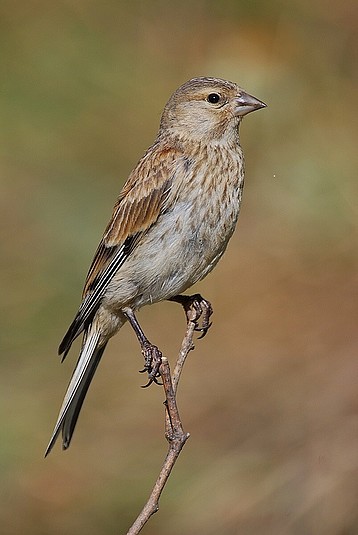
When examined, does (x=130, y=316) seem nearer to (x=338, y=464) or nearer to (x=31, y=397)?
(x=338, y=464)

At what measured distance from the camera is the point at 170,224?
3943mm

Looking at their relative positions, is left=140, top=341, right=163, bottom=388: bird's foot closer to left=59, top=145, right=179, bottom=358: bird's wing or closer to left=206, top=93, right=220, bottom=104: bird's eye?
left=59, top=145, right=179, bottom=358: bird's wing

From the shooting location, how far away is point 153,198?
403 centimetres

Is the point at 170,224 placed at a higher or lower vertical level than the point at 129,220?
lower

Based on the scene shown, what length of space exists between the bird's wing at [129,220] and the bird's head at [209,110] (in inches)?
4.6

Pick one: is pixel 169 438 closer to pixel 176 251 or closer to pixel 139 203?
pixel 176 251

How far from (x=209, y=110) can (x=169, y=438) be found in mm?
1507

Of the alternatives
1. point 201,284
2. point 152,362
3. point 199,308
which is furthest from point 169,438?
point 201,284

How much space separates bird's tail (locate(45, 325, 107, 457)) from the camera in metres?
4.12

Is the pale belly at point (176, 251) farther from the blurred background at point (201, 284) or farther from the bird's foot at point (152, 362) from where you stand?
the blurred background at point (201, 284)

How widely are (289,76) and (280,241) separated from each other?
46.3 inches

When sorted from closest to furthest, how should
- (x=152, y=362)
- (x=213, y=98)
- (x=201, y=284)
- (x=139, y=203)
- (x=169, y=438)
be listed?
1. (x=169, y=438)
2. (x=152, y=362)
3. (x=139, y=203)
4. (x=213, y=98)
5. (x=201, y=284)

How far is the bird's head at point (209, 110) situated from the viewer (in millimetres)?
4109

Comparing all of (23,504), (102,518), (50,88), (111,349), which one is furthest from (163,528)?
(50,88)
